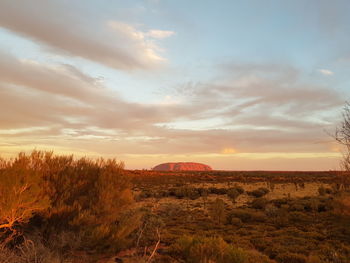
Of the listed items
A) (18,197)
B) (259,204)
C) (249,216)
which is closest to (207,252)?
(18,197)

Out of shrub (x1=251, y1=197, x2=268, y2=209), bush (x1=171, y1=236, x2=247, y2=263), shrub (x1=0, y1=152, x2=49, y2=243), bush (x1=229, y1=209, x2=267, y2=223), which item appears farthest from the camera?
shrub (x1=251, y1=197, x2=268, y2=209)

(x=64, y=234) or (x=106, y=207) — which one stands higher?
(x=106, y=207)

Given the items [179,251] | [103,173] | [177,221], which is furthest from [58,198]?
[177,221]

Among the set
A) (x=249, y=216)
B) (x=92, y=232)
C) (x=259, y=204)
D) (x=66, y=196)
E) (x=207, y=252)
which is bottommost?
(x=249, y=216)

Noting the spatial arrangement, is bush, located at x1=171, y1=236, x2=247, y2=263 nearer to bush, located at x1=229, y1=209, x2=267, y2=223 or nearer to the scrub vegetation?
the scrub vegetation

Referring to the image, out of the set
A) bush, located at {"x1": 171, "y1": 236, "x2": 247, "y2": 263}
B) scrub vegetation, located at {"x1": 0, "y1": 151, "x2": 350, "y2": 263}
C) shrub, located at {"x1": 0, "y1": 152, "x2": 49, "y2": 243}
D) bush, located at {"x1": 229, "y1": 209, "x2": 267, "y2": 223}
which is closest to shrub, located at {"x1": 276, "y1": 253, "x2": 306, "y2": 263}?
scrub vegetation, located at {"x1": 0, "y1": 151, "x2": 350, "y2": 263}

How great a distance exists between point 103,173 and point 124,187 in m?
1.11

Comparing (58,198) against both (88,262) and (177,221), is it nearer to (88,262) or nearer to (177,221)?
(88,262)

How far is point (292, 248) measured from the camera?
9.74m

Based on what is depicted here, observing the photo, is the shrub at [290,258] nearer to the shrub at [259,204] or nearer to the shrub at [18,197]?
the shrub at [18,197]

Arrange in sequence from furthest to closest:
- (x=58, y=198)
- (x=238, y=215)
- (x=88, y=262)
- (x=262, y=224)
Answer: (x=238, y=215) → (x=262, y=224) → (x=58, y=198) → (x=88, y=262)

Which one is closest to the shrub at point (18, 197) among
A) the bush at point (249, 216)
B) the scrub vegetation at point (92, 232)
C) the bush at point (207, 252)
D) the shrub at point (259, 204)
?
the scrub vegetation at point (92, 232)

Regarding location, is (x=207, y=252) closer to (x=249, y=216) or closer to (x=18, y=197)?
(x=18, y=197)

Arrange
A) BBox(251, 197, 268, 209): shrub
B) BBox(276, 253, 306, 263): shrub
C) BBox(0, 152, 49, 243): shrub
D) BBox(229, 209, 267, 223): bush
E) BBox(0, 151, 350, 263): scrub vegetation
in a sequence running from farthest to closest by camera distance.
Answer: BBox(251, 197, 268, 209): shrub → BBox(229, 209, 267, 223): bush → BBox(276, 253, 306, 263): shrub → BBox(0, 151, 350, 263): scrub vegetation → BBox(0, 152, 49, 243): shrub
